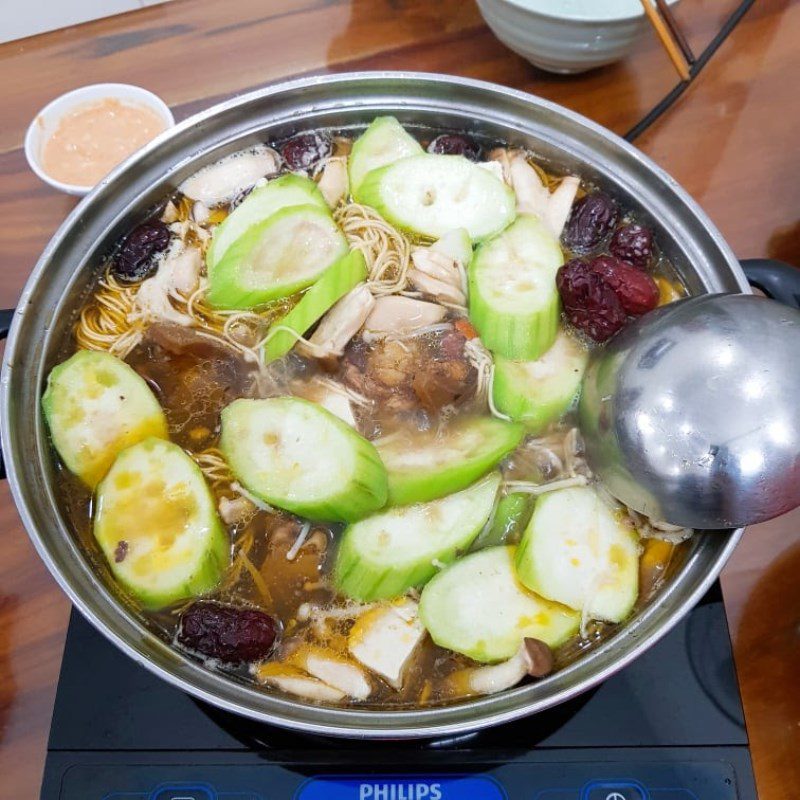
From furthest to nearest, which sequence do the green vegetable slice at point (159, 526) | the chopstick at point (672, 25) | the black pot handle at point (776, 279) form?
the chopstick at point (672, 25), the black pot handle at point (776, 279), the green vegetable slice at point (159, 526)

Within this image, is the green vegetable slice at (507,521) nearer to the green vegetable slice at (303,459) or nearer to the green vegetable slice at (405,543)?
the green vegetable slice at (405,543)

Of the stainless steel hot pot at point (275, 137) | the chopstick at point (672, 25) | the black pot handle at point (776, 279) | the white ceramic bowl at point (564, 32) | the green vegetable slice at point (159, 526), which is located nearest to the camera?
the stainless steel hot pot at point (275, 137)

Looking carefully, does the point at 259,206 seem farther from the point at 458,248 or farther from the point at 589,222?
the point at 589,222

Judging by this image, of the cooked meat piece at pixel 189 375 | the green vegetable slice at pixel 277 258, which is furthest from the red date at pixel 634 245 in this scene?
the cooked meat piece at pixel 189 375

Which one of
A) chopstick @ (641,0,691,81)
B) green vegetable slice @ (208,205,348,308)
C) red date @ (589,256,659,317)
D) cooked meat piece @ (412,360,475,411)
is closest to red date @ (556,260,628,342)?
red date @ (589,256,659,317)

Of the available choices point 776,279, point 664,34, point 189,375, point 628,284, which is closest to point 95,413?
point 189,375

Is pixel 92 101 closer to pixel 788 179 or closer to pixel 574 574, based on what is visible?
pixel 574 574

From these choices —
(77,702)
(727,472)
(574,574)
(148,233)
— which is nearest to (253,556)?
(77,702)
